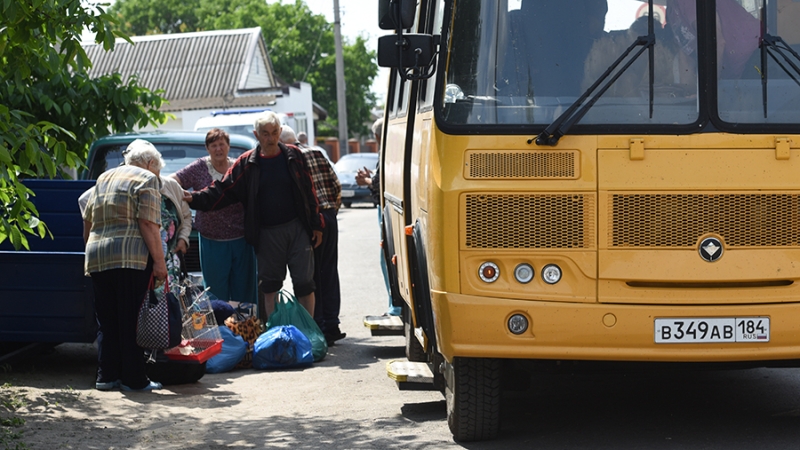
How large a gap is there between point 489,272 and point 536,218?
0.35 meters

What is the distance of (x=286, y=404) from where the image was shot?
8.05 meters

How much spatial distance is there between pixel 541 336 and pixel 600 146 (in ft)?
3.20

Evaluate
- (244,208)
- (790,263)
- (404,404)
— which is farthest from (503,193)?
(244,208)

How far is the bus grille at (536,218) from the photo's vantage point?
5977 mm

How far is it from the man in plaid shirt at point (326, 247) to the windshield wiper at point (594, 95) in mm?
4776

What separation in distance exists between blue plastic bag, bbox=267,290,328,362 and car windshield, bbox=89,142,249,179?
249cm

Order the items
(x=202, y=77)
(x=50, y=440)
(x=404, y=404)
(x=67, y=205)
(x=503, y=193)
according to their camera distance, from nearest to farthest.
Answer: (x=503, y=193) → (x=50, y=440) → (x=404, y=404) → (x=67, y=205) → (x=202, y=77)

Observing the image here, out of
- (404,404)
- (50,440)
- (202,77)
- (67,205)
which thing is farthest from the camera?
(202,77)

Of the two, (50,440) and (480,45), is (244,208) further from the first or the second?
(480,45)

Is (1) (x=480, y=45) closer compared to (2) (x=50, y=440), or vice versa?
(1) (x=480, y=45)

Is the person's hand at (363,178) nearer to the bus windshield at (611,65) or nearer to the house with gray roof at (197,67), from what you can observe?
the bus windshield at (611,65)

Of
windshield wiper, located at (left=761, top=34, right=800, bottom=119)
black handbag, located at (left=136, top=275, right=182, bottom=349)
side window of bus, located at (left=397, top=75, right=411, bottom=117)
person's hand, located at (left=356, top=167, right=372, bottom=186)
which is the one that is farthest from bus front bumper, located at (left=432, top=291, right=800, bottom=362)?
person's hand, located at (left=356, top=167, right=372, bottom=186)

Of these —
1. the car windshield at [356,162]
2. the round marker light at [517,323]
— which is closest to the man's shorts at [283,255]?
the round marker light at [517,323]

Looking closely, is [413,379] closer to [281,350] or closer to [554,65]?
[554,65]
